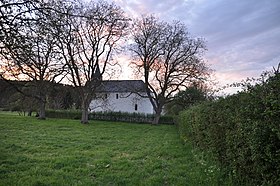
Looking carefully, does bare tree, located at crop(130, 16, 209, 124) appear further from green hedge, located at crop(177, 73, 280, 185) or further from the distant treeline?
green hedge, located at crop(177, 73, 280, 185)

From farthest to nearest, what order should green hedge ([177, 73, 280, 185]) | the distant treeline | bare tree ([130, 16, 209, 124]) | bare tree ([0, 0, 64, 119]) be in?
1. bare tree ([130, 16, 209, 124])
2. the distant treeline
3. bare tree ([0, 0, 64, 119])
4. green hedge ([177, 73, 280, 185])

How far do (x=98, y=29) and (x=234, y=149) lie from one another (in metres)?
27.9

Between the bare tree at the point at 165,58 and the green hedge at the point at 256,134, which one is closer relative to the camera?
the green hedge at the point at 256,134

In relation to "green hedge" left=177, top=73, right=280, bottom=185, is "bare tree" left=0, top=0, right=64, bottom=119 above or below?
above

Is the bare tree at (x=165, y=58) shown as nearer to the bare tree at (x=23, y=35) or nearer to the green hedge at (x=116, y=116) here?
the green hedge at (x=116, y=116)

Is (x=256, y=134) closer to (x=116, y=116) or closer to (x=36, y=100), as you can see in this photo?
(x=36, y=100)

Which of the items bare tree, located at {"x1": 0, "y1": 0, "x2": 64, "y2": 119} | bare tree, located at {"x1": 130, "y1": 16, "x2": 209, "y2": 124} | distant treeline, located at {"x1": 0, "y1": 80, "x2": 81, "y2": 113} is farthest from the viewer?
bare tree, located at {"x1": 130, "y1": 16, "x2": 209, "y2": 124}

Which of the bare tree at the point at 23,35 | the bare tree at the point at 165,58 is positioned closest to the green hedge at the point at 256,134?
the bare tree at the point at 23,35

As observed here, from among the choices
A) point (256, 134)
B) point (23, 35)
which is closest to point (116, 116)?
point (23, 35)

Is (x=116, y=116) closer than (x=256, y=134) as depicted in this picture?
No

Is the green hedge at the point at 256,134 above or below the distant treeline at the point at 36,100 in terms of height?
below

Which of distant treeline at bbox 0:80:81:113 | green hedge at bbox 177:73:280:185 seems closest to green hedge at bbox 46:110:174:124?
distant treeline at bbox 0:80:81:113

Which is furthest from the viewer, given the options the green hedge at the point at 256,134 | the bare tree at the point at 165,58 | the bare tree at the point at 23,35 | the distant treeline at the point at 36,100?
the bare tree at the point at 165,58

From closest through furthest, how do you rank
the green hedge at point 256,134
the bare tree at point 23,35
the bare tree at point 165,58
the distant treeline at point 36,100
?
the green hedge at point 256,134 < the bare tree at point 23,35 < the distant treeline at point 36,100 < the bare tree at point 165,58
